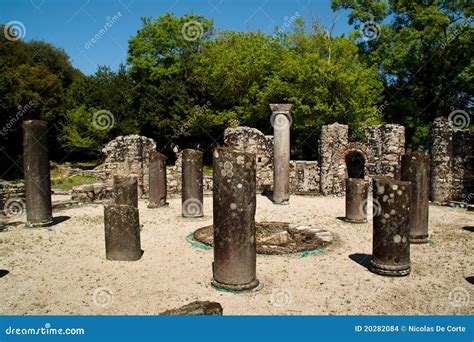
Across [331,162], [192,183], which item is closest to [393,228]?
[192,183]

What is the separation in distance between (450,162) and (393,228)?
10140 millimetres

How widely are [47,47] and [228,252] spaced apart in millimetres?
43448

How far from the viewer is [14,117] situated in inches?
1204

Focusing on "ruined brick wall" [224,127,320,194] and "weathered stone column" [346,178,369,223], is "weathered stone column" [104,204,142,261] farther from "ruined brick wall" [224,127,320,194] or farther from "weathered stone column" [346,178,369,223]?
"ruined brick wall" [224,127,320,194]

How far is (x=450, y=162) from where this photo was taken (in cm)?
1677

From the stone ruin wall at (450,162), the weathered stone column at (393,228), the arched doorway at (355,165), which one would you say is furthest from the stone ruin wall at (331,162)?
the weathered stone column at (393,228)

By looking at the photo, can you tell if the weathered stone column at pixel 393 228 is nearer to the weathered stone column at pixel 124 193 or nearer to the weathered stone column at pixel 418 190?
the weathered stone column at pixel 418 190

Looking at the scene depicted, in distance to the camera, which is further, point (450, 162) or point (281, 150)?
point (281, 150)

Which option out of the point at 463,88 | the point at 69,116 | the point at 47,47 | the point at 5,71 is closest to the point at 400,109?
the point at 463,88

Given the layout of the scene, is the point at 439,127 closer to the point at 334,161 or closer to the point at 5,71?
the point at 334,161

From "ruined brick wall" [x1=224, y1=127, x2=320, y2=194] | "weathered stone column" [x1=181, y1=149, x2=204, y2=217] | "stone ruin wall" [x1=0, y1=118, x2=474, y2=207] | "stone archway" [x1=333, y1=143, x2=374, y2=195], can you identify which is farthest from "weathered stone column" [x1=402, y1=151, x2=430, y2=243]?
"ruined brick wall" [x1=224, y1=127, x2=320, y2=194]

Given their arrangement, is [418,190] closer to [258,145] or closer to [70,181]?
[258,145]

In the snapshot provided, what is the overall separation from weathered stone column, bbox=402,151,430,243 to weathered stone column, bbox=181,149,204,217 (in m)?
6.78

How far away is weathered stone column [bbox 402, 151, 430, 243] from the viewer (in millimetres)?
10781
